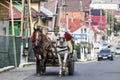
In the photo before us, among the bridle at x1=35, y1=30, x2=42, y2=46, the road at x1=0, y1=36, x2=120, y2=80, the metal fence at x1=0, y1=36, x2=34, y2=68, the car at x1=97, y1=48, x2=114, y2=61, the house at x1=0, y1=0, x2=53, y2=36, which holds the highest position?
the house at x1=0, y1=0, x2=53, y2=36

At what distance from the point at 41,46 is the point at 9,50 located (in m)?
6.98

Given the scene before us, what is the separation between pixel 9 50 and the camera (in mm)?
29312

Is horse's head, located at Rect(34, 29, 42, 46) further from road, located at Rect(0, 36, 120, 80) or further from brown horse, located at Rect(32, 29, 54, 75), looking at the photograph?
road, located at Rect(0, 36, 120, 80)

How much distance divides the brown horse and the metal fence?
15.8ft

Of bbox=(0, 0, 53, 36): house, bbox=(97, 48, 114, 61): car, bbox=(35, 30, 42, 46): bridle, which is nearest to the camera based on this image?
bbox=(35, 30, 42, 46): bridle

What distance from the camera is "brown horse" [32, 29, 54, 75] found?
22.4 meters

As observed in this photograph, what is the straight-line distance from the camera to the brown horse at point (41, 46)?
73.4 feet

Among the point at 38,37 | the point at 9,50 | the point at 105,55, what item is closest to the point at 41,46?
the point at 38,37

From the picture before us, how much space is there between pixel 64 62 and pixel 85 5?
10205 centimetres

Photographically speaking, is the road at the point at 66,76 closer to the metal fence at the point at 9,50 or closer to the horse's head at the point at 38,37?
the metal fence at the point at 9,50

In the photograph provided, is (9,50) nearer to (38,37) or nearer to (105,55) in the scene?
(38,37)

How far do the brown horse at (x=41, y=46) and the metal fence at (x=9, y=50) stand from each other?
4827 millimetres

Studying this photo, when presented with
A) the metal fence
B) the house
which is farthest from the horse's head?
the house

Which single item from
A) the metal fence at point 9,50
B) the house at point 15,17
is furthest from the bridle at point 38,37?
the house at point 15,17
